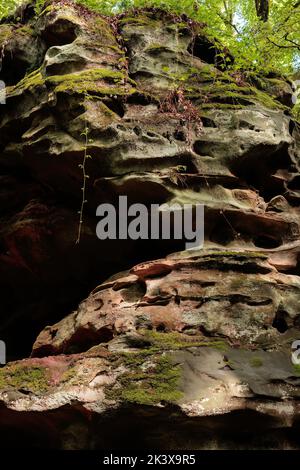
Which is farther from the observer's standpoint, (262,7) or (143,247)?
(262,7)

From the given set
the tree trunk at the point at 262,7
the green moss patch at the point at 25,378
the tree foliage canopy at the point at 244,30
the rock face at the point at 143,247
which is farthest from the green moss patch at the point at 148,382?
the tree trunk at the point at 262,7

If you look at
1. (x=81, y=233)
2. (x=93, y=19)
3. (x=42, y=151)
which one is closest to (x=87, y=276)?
(x=81, y=233)

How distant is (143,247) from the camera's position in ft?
24.3

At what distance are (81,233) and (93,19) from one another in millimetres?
3577

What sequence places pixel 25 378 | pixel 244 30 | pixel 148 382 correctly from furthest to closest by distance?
pixel 244 30 < pixel 25 378 < pixel 148 382

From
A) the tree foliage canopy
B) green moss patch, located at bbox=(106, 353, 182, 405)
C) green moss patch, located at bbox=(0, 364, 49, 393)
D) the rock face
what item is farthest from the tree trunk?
green moss patch, located at bbox=(0, 364, 49, 393)

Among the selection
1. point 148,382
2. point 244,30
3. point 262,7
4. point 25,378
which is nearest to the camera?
point 148,382

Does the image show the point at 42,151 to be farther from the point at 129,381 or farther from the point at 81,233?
the point at 129,381

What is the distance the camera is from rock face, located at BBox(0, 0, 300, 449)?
15.1 ft

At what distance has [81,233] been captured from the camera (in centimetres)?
767

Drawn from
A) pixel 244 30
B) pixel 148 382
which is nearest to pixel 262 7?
pixel 244 30

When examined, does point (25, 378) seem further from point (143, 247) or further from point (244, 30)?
point (244, 30)

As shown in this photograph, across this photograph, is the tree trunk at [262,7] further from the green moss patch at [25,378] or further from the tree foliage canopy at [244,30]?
the green moss patch at [25,378]

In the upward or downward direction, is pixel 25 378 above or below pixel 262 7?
below
